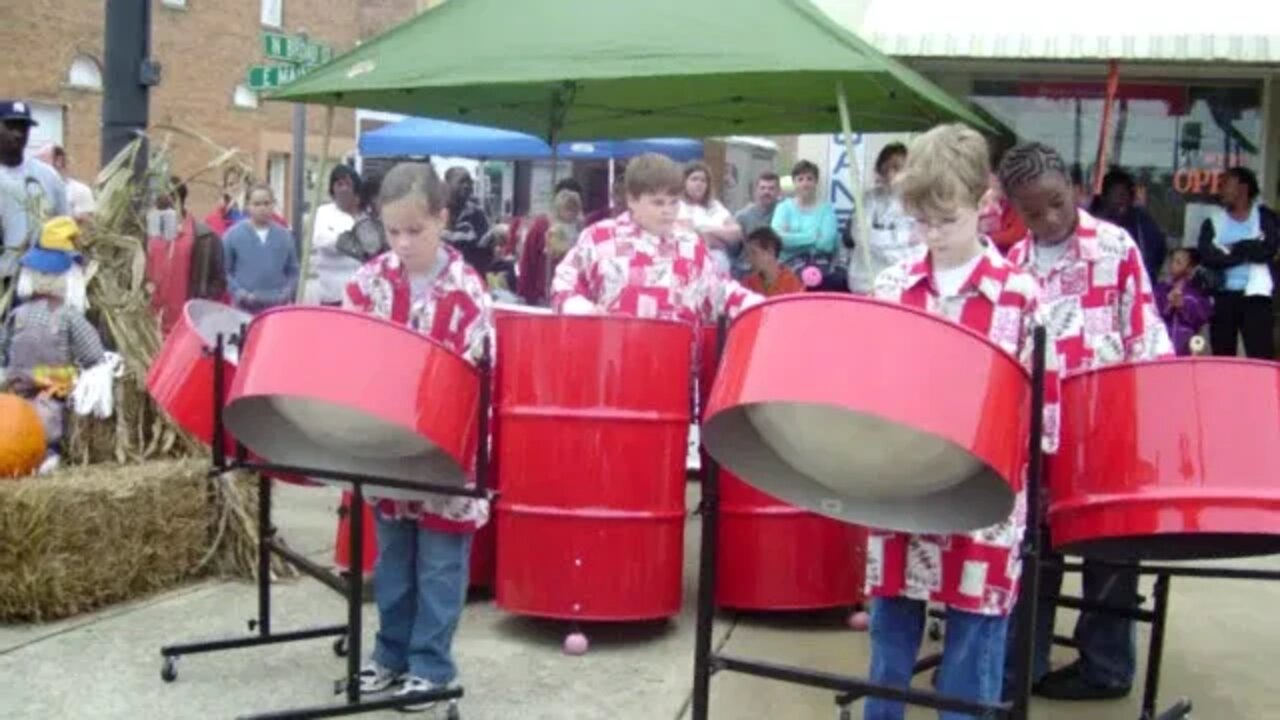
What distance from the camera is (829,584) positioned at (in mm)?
3641

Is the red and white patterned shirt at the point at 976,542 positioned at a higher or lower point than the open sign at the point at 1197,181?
lower

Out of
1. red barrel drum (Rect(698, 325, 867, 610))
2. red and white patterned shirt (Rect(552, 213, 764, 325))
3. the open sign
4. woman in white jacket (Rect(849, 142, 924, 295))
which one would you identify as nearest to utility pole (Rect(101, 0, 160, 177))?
red and white patterned shirt (Rect(552, 213, 764, 325))

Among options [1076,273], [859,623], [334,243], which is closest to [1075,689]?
[859,623]

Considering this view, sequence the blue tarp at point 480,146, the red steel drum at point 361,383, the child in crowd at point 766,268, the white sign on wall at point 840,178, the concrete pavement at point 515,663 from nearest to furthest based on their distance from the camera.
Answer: the red steel drum at point 361,383 → the concrete pavement at point 515,663 → the child in crowd at point 766,268 → the white sign on wall at point 840,178 → the blue tarp at point 480,146

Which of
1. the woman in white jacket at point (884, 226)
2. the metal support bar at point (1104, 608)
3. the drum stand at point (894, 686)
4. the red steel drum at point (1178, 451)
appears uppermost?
the woman in white jacket at point (884, 226)

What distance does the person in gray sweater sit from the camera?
22.3 ft

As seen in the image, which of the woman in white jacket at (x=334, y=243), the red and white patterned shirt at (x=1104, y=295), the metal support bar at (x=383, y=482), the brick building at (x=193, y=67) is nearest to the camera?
the metal support bar at (x=383, y=482)

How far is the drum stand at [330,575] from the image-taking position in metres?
2.66

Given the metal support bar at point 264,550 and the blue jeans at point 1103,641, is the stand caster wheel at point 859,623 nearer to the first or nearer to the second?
the blue jeans at point 1103,641

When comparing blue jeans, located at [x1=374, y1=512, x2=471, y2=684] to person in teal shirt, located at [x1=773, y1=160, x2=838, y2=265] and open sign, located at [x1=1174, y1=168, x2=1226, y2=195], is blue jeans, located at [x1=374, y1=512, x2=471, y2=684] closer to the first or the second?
person in teal shirt, located at [x1=773, y1=160, x2=838, y2=265]

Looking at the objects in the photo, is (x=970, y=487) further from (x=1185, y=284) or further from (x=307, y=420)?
(x=1185, y=284)

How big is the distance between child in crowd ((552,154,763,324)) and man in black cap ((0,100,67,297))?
1.49 metres

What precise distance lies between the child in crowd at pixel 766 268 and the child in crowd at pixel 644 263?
1.64 metres

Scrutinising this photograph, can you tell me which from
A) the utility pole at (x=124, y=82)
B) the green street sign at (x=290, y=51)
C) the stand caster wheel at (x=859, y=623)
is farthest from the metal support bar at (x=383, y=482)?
the green street sign at (x=290, y=51)
